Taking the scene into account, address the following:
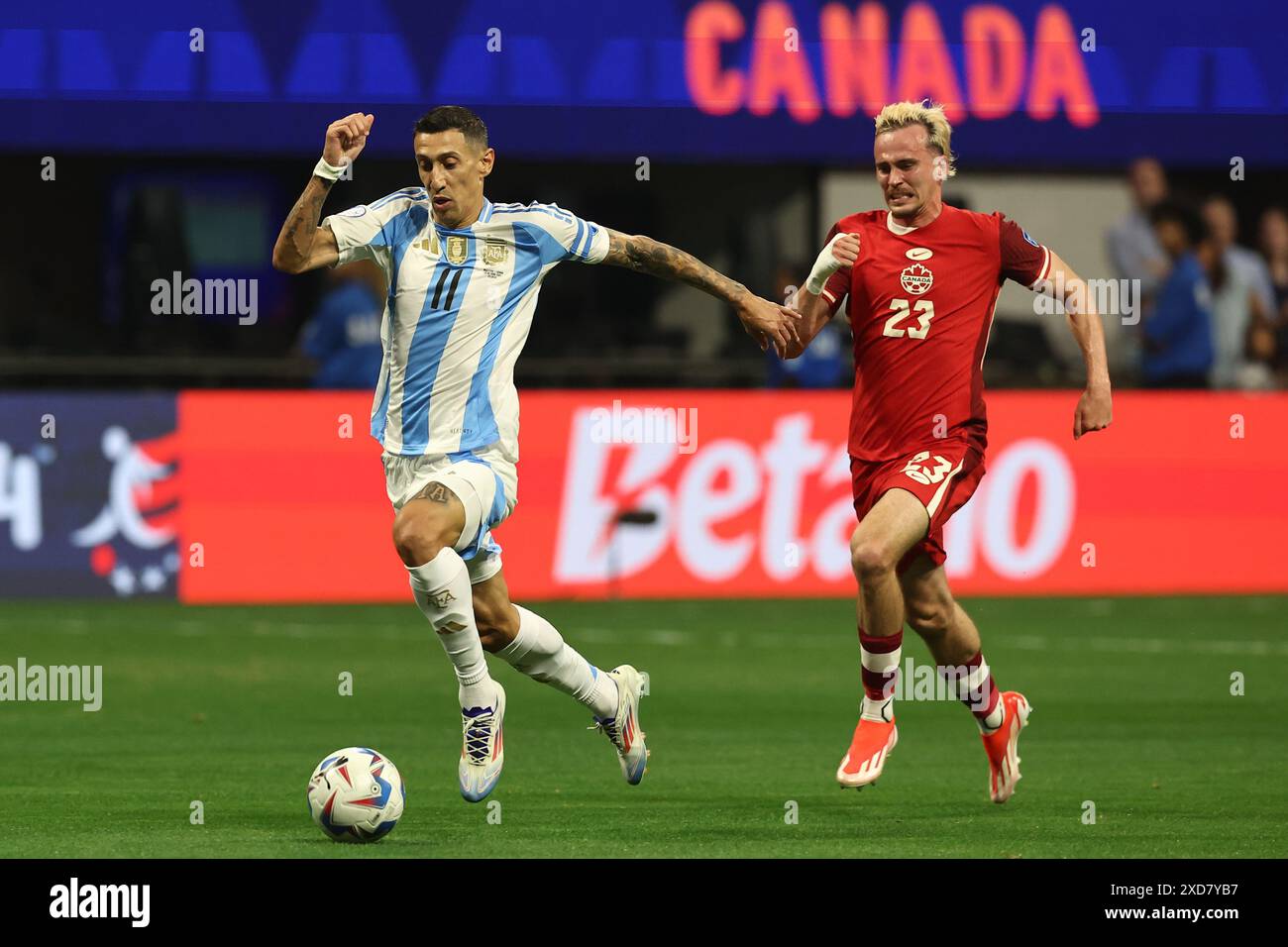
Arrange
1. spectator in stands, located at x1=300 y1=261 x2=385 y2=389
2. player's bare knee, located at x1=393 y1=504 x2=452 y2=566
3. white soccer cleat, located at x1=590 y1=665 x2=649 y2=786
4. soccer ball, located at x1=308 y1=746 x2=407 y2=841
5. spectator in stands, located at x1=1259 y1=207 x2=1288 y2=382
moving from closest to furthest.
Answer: soccer ball, located at x1=308 y1=746 x2=407 y2=841 → player's bare knee, located at x1=393 y1=504 x2=452 y2=566 → white soccer cleat, located at x1=590 y1=665 x2=649 y2=786 → spectator in stands, located at x1=300 y1=261 x2=385 y2=389 → spectator in stands, located at x1=1259 y1=207 x2=1288 y2=382

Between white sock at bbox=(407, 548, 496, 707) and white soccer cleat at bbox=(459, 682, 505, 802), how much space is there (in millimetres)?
43

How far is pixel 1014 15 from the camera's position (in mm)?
20484

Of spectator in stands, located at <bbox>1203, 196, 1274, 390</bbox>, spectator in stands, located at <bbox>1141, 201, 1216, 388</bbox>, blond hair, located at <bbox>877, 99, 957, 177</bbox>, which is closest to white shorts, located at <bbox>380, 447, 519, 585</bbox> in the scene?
blond hair, located at <bbox>877, 99, 957, 177</bbox>

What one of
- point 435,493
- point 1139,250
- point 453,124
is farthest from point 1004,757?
point 1139,250

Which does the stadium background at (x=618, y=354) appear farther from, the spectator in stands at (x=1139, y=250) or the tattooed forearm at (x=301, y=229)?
the tattooed forearm at (x=301, y=229)

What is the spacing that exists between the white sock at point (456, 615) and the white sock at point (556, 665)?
0.37 m

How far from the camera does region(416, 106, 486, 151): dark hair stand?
8.58 metres

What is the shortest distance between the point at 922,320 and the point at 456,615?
75.8 inches

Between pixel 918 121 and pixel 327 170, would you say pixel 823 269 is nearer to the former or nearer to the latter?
pixel 918 121

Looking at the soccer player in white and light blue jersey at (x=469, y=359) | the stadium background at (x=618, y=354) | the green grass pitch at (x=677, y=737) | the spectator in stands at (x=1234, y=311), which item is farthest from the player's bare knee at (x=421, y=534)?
the spectator in stands at (x=1234, y=311)

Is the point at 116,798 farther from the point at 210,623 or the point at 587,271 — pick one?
the point at 587,271

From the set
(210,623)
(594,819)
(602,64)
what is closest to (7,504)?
(210,623)

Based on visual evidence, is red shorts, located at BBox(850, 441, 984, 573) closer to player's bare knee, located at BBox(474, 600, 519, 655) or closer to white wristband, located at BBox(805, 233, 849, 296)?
white wristband, located at BBox(805, 233, 849, 296)

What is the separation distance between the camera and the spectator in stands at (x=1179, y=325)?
1864 cm
